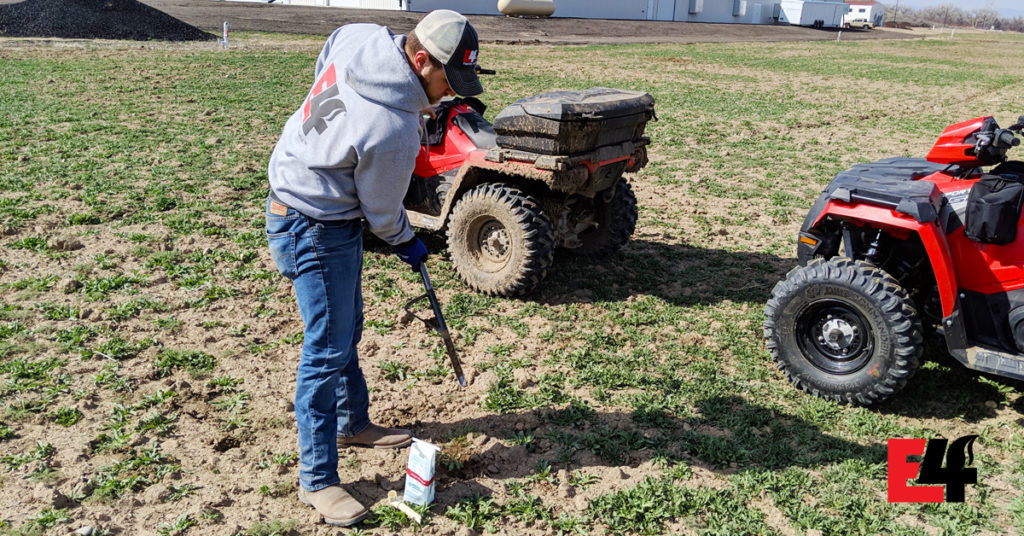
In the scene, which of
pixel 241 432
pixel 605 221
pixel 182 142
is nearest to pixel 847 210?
pixel 605 221

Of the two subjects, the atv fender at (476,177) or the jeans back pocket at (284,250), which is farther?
the atv fender at (476,177)

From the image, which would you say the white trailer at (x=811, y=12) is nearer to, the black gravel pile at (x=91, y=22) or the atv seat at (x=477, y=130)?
the black gravel pile at (x=91, y=22)

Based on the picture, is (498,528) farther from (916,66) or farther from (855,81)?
(916,66)

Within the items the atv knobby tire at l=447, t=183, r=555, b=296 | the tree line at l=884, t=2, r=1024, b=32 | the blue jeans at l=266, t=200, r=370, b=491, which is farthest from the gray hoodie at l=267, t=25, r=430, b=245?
the tree line at l=884, t=2, r=1024, b=32

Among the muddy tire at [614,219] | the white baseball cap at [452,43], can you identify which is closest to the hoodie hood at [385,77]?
the white baseball cap at [452,43]

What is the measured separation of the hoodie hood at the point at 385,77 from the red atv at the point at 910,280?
281 centimetres

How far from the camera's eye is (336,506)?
11.4 ft

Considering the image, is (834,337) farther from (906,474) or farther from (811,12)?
(811,12)

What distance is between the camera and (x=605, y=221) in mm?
6945

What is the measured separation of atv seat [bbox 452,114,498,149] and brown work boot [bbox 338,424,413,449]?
10.1 feet

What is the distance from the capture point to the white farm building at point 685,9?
158 ft

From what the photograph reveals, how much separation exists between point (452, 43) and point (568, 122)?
8.15ft

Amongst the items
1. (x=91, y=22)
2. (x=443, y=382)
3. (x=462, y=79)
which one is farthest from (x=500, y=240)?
(x=91, y=22)

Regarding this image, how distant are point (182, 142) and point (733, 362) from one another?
338 inches
